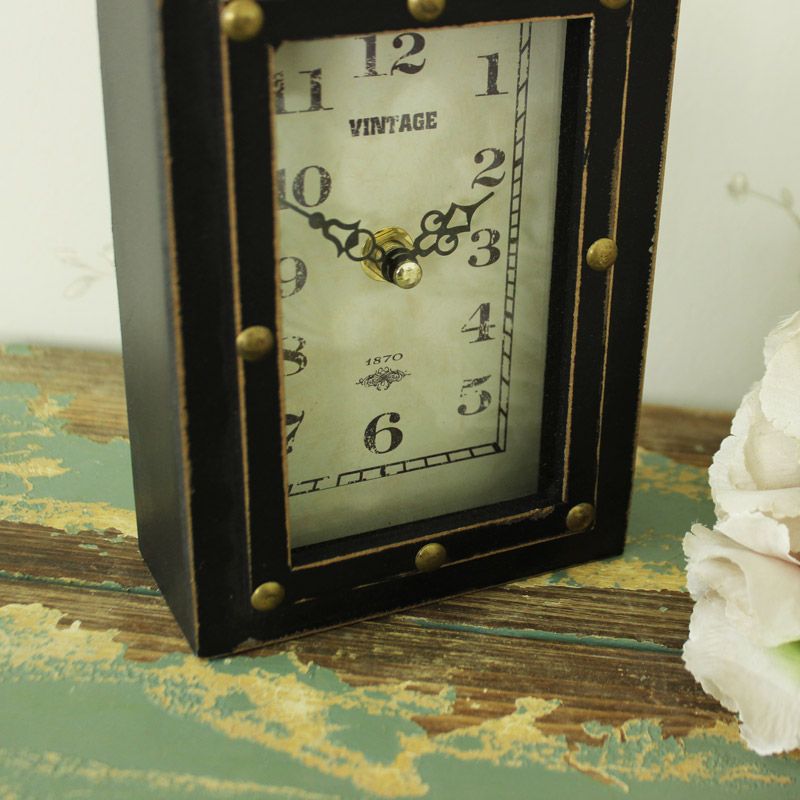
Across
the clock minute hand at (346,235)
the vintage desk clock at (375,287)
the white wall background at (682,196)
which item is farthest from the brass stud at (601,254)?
the white wall background at (682,196)

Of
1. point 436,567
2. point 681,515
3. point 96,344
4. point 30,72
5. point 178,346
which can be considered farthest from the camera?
point 96,344

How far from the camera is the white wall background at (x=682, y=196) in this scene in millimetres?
825

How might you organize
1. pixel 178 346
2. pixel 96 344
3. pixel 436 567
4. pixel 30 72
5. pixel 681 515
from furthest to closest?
pixel 96 344, pixel 30 72, pixel 681 515, pixel 436 567, pixel 178 346

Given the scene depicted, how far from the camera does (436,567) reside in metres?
0.60

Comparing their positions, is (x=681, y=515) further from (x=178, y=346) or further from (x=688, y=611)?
(x=178, y=346)

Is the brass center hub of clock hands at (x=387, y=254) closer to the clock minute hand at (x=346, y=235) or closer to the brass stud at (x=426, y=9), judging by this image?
the clock minute hand at (x=346, y=235)

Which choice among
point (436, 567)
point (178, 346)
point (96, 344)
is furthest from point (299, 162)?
point (96, 344)

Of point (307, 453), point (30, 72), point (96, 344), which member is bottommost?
point (96, 344)

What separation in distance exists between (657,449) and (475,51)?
1.25 feet

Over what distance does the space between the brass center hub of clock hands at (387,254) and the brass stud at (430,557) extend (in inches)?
5.8

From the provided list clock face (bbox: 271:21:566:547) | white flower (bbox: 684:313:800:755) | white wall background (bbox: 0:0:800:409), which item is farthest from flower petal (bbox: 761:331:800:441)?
white wall background (bbox: 0:0:800:409)

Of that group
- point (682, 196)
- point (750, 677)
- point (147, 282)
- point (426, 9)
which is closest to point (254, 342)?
point (147, 282)

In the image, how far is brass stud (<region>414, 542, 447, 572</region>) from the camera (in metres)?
0.59

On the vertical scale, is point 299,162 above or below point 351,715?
above
